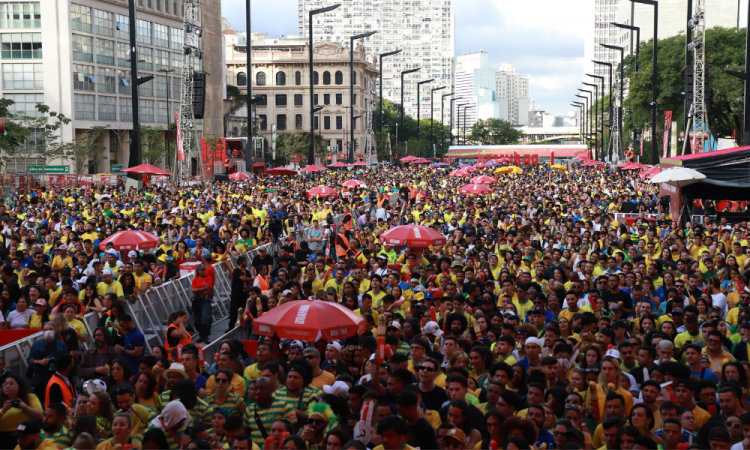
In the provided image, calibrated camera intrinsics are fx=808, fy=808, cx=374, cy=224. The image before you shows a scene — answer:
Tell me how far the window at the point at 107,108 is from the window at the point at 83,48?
126 inches

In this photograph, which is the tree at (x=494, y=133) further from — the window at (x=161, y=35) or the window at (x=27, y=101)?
the window at (x=27, y=101)

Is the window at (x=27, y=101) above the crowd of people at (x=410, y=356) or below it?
above

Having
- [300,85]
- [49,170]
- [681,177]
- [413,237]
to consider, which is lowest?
[413,237]

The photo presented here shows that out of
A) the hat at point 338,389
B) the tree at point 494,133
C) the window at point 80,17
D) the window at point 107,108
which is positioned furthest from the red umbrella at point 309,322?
the tree at point 494,133

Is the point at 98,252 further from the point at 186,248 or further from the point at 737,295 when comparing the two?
the point at 737,295

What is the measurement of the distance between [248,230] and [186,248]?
6.41 feet

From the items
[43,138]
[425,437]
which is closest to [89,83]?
[43,138]

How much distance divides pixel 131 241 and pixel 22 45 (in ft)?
176

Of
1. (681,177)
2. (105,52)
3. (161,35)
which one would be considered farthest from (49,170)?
(681,177)

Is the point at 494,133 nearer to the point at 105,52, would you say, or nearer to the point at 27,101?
the point at 105,52

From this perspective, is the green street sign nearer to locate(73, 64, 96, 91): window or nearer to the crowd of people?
locate(73, 64, 96, 91): window

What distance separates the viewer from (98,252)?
1438 centimetres

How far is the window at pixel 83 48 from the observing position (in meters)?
60.5

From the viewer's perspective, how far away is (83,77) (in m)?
61.3
